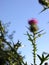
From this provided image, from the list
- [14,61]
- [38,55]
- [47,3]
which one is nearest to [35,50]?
[38,55]

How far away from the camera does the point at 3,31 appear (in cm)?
514

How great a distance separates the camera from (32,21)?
5.66 meters

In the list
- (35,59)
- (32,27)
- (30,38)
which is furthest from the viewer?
(32,27)

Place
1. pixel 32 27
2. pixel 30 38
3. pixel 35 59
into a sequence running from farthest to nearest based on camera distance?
pixel 32 27
pixel 30 38
pixel 35 59

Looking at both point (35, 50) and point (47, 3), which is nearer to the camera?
point (35, 50)

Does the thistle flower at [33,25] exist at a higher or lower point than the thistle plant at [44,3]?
lower

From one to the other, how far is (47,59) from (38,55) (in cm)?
20

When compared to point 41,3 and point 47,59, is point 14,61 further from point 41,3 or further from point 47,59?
point 41,3

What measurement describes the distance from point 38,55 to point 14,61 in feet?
1.63

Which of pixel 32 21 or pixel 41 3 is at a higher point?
pixel 41 3

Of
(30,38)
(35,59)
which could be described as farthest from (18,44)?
(35,59)

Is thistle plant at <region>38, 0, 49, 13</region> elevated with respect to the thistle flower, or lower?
elevated

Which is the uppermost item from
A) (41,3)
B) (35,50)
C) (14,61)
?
(41,3)

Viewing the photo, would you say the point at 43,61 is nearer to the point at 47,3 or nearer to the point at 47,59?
the point at 47,59
